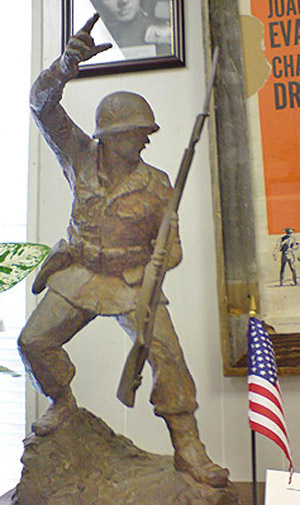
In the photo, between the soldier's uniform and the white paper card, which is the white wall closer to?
the white paper card

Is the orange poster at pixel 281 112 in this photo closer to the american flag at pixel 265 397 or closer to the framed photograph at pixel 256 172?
the framed photograph at pixel 256 172

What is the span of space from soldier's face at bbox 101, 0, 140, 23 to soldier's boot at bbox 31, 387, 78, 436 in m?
1.13

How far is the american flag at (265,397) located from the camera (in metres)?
1.05

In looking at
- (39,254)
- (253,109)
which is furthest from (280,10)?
(39,254)

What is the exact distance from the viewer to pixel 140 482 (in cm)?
101

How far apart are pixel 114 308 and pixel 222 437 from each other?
0.62 meters

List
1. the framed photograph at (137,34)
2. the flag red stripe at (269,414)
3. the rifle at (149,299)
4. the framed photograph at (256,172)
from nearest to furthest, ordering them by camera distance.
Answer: the rifle at (149,299) < the flag red stripe at (269,414) < the framed photograph at (256,172) < the framed photograph at (137,34)

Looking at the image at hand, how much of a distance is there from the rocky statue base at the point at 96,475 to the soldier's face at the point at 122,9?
3.81 ft

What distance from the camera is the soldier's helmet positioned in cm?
101

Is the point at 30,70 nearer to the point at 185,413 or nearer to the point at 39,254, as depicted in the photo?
the point at 39,254

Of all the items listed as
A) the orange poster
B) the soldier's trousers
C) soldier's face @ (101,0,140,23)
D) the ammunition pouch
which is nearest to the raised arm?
the ammunition pouch

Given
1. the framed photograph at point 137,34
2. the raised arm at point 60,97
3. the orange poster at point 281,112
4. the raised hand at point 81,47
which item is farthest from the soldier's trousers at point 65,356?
the framed photograph at point 137,34

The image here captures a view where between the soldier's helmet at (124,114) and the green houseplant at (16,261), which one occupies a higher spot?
the soldier's helmet at (124,114)

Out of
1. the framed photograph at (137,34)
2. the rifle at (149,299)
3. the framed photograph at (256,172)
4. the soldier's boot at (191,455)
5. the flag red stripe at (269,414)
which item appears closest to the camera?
the rifle at (149,299)
